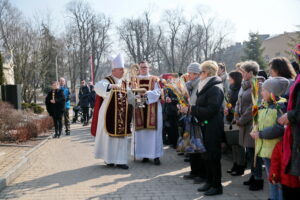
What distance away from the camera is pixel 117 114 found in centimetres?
666

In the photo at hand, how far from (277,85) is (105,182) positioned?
3427 millimetres

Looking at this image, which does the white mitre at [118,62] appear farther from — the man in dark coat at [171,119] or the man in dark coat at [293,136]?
the man in dark coat at [293,136]

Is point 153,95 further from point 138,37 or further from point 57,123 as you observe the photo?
point 138,37

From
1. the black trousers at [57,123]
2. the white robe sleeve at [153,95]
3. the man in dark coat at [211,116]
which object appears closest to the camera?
the man in dark coat at [211,116]

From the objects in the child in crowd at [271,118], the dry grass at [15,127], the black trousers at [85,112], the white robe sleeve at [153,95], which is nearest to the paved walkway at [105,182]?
the child in crowd at [271,118]

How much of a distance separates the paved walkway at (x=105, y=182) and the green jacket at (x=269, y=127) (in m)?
1.06

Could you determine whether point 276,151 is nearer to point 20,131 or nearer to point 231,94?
point 231,94

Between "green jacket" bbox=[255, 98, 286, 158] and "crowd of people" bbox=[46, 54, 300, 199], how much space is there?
12mm

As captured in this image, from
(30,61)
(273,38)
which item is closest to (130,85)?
(30,61)

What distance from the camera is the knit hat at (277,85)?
3.86 m

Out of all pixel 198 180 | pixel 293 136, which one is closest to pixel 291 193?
pixel 293 136

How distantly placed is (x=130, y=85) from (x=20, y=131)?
15.1 feet

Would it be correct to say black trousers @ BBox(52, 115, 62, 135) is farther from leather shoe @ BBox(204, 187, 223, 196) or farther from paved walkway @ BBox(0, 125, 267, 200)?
leather shoe @ BBox(204, 187, 223, 196)

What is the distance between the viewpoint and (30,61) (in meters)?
24.7
